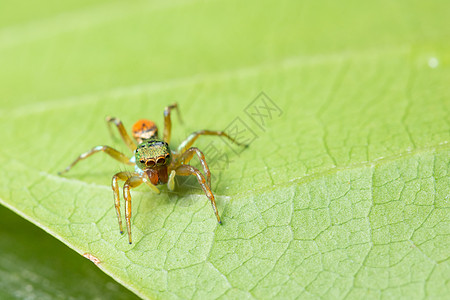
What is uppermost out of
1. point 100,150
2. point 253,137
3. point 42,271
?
point 100,150

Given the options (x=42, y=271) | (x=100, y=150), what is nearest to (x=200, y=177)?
(x=100, y=150)

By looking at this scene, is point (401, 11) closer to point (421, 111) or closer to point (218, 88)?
point (421, 111)

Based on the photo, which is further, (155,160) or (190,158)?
(190,158)

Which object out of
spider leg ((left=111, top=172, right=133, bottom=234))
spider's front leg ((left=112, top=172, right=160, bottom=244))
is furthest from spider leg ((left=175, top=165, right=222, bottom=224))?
spider leg ((left=111, top=172, right=133, bottom=234))

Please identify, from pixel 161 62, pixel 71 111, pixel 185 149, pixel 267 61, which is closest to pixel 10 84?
pixel 71 111

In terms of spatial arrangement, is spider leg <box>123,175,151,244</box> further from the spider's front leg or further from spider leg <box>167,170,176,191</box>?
spider leg <box>167,170,176,191</box>

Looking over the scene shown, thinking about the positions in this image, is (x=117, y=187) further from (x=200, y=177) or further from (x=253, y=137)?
(x=253, y=137)
